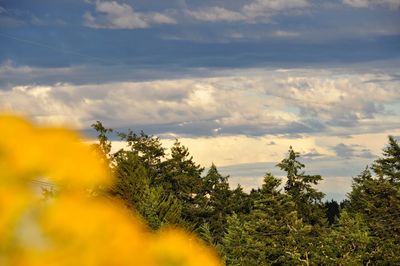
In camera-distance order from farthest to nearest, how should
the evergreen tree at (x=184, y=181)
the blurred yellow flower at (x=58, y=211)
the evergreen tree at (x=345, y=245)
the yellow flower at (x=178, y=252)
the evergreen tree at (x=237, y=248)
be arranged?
the evergreen tree at (x=184, y=181), the evergreen tree at (x=237, y=248), the evergreen tree at (x=345, y=245), the yellow flower at (x=178, y=252), the blurred yellow flower at (x=58, y=211)

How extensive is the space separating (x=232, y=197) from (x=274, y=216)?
97.3 ft

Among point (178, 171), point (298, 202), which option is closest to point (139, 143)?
point (178, 171)

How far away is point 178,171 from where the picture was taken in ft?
258

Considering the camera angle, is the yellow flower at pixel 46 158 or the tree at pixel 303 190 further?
the tree at pixel 303 190

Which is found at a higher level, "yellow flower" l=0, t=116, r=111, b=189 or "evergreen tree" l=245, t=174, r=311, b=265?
"yellow flower" l=0, t=116, r=111, b=189

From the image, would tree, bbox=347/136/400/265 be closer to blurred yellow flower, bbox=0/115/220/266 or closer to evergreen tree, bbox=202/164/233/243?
evergreen tree, bbox=202/164/233/243

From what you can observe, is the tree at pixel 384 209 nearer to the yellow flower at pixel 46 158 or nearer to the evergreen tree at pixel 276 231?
the evergreen tree at pixel 276 231

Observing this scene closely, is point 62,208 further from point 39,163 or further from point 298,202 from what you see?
point 298,202

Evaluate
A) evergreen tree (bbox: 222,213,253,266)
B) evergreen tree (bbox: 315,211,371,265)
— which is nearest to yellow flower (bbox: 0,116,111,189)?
evergreen tree (bbox: 315,211,371,265)

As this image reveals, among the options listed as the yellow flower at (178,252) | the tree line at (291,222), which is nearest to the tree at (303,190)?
the tree line at (291,222)

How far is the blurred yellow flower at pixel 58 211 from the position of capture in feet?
8.57

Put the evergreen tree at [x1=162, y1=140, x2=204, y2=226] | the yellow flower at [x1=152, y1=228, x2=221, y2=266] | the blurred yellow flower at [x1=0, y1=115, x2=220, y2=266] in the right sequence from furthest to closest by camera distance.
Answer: the evergreen tree at [x1=162, y1=140, x2=204, y2=226]
the yellow flower at [x1=152, y1=228, x2=221, y2=266]
the blurred yellow flower at [x1=0, y1=115, x2=220, y2=266]

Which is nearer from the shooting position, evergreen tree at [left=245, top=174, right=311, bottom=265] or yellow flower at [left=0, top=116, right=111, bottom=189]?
yellow flower at [left=0, top=116, right=111, bottom=189]

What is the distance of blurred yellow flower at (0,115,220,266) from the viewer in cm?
261
